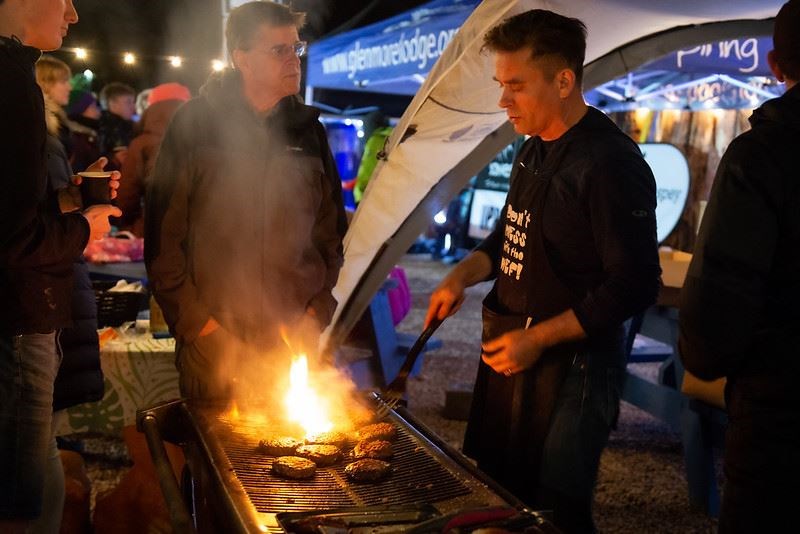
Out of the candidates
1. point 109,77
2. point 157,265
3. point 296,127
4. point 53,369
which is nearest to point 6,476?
point 53,369

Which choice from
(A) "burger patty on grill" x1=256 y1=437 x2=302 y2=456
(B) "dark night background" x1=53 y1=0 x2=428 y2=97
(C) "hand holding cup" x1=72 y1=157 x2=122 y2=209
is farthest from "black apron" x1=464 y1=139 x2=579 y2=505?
(B) "dark night background" x1=53 y1=0 x2=428 y2=97

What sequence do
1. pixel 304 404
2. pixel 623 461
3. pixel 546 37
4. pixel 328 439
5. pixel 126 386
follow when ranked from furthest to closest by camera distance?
pixel 623 461 → pixel 126 386 → pixel 304 404 → pixel 546 37 → pixel 328 439

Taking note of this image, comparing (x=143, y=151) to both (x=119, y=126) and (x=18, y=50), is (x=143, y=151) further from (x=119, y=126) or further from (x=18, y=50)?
(x=18, y=50)

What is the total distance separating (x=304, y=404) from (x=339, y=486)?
0.64 m

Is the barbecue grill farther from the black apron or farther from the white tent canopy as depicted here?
the white tent canopy

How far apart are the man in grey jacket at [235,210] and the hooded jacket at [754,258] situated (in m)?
1.81

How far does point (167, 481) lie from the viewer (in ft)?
7.59

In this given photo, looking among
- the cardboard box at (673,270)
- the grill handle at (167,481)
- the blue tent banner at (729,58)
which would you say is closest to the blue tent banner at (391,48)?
the blue tent banner at (729,58)

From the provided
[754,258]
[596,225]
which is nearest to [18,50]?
[596,225]

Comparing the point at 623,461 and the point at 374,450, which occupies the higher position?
the point at 374,450

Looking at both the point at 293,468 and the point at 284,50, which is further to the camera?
the point at 284,50

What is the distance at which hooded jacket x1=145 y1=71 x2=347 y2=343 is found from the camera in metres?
3.32

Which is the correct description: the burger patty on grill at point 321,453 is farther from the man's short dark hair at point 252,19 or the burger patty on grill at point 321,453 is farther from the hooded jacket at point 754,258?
the man's short dark hair at point 252,19

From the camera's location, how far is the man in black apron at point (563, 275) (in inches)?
97.7
